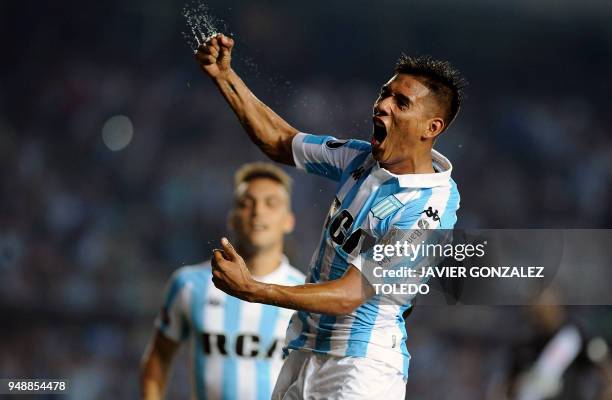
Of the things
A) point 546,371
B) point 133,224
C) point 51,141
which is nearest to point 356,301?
point 546,371

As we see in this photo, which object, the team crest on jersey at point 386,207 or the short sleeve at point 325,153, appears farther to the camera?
the short sleeve at point 325,153

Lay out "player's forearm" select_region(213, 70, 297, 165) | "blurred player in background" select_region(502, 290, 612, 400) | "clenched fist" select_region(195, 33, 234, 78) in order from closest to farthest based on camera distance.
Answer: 1. "clenched fist" select_region(195, 33, 234, 78)
2. "player's forearm" select_region(213, 70, 297, 165)
3. "blurred player in background" select_region(502, 290, 612, 400)

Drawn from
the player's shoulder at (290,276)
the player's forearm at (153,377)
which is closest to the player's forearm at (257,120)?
the player's shoulder at (290,276)

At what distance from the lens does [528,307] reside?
698 cm

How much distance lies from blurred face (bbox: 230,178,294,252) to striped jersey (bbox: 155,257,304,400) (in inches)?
8.1

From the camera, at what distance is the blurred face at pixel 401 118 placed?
11.0 ft

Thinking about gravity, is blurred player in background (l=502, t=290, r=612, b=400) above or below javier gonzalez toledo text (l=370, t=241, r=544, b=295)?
above

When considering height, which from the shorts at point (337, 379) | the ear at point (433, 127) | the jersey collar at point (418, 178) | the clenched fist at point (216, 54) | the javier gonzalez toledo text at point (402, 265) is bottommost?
the shorts at point (337, 379)

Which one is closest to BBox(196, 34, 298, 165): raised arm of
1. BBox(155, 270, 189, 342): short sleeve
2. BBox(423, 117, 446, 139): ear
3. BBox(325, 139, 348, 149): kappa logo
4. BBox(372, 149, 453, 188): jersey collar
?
BBox(325, 139, 348, 149): kappa logo

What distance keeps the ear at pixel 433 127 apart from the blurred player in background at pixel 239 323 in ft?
5.28

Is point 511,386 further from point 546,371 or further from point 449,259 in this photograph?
point 449,259

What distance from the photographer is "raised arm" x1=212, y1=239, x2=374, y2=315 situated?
2943 millimetres

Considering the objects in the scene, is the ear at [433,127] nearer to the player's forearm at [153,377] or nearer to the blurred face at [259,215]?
the blurred face at [259,215]

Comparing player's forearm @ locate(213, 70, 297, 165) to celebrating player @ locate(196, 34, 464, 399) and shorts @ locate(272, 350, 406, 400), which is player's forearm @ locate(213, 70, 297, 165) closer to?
celebrating player @ locate(196, 34, 464, 399)
